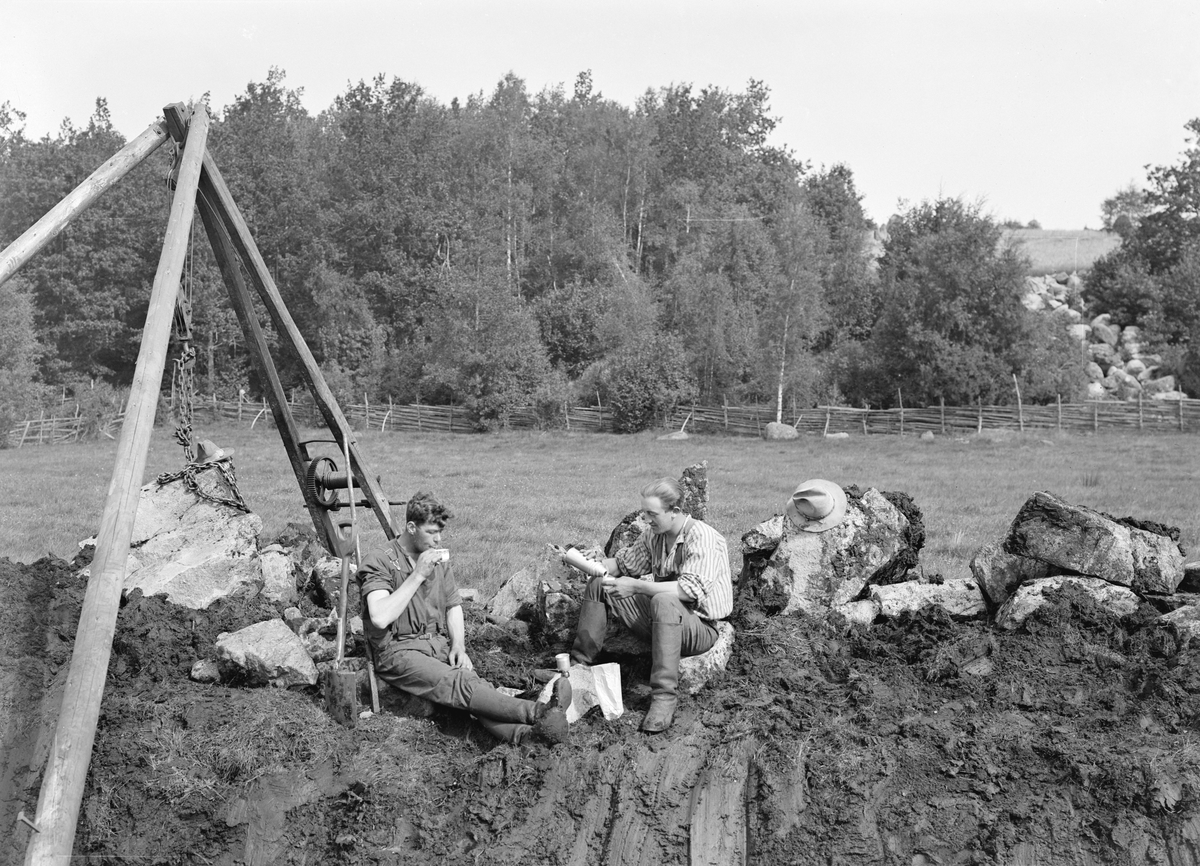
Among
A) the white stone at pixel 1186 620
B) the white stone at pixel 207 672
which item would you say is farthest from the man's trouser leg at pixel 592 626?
the white stone at pixel 1186 620

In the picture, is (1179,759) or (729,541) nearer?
(1179,759)

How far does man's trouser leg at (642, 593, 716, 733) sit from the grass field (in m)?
4.16

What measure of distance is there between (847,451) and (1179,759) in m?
23.0

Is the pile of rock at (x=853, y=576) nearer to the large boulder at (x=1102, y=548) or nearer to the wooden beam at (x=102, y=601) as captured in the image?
the large boulder at (x=1102, y=548)

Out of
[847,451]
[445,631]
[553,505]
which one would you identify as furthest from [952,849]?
[847,451]

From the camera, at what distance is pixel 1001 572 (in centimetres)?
720

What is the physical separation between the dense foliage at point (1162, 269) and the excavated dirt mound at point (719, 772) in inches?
1712

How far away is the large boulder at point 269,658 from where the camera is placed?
6328 millimetres

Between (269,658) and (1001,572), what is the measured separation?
489 centimetres

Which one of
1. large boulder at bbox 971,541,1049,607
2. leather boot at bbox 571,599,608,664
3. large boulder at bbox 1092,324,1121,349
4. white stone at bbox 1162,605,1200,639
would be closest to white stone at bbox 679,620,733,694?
leather boot at bbox 571,599,608,664

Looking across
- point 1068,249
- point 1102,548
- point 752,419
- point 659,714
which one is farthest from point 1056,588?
point 1068,249

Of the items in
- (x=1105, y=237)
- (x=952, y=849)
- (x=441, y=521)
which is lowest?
(x=952, y=849)

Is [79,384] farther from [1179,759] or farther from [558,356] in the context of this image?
[1179,759]

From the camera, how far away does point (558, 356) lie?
47375 millimetres
